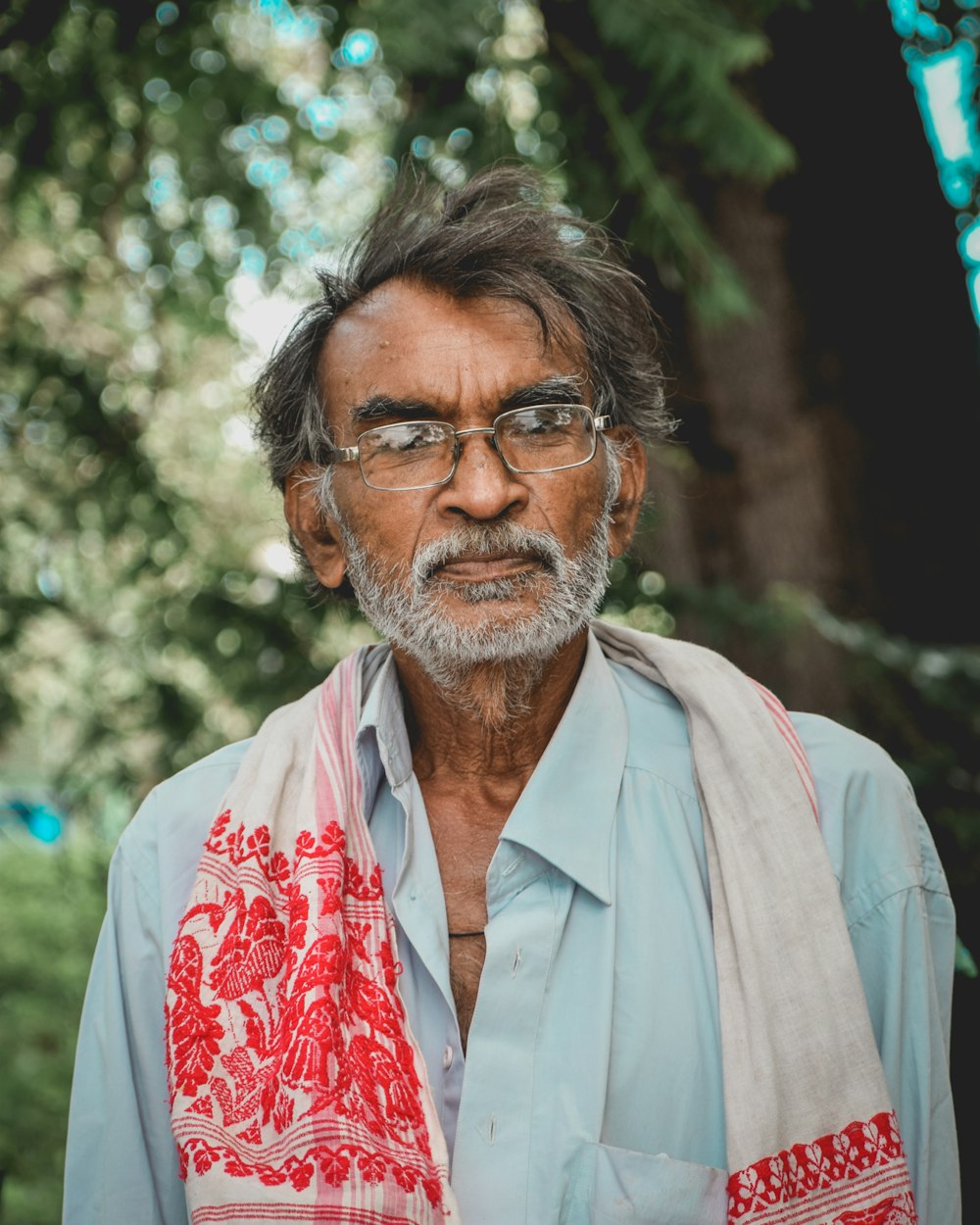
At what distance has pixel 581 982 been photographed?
1.75 metres

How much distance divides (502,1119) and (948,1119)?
72 cm

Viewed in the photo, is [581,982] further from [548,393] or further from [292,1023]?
[548,393]

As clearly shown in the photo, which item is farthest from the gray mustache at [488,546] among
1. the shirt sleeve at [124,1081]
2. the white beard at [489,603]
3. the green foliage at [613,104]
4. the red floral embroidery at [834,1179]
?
the green foliage at [613,104]

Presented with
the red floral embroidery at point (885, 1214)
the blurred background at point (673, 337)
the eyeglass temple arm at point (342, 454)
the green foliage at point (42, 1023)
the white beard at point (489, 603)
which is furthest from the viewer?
the green foliage at point (42, 1023)

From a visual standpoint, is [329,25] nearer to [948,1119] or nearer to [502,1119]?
[502,1119]

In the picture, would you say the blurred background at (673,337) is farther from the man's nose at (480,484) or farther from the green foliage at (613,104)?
the man's nose at (480,484)

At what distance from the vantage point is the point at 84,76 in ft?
11.3

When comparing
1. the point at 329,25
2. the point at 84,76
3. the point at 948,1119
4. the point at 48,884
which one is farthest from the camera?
the point at 48,884

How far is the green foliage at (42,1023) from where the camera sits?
16.1 feet

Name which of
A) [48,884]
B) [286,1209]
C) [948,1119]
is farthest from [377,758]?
[48,884]

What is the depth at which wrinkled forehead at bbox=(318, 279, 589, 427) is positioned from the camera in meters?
1.93

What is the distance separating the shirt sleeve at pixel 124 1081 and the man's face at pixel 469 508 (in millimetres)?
694

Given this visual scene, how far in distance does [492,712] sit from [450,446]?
0.51 m

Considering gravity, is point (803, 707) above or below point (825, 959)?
above
